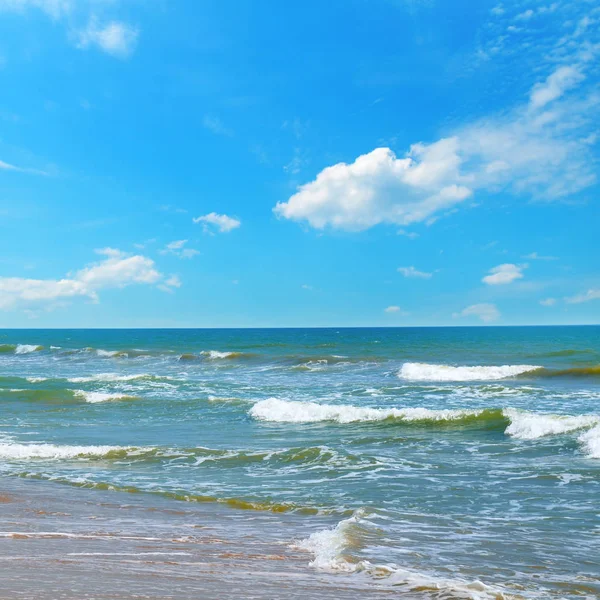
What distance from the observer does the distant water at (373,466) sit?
22.1 feet

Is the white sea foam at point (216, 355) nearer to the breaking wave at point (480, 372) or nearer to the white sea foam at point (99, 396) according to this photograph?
the breaking wave at point (480, 372)

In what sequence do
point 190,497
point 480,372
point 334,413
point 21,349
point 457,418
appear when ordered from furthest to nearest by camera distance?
1. point 21,349
2. point 480,372
3. point 334,413
4. point 457,418
5. point 190,497

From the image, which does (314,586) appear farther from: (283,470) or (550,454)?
(550,454)

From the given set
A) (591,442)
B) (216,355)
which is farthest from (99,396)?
(216,355)

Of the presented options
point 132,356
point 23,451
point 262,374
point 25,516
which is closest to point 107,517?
point 25,516

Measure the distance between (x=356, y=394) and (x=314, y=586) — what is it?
2113cm

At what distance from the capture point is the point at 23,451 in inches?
561

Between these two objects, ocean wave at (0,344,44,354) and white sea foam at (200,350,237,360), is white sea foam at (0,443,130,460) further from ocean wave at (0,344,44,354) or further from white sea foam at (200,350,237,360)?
ocean wave at (0,344,44,354)

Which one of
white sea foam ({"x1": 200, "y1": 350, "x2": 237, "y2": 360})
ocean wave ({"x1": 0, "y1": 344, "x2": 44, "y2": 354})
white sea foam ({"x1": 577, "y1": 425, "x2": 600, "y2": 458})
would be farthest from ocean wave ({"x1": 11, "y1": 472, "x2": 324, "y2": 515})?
ocean wave ({"x1": 0, "y1": 344, "x2": 44, "y2": 354})

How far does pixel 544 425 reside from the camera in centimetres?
1638

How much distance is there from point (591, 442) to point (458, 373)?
21.6 m

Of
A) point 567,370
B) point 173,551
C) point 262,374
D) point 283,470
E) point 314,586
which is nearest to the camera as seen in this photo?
point 314,586

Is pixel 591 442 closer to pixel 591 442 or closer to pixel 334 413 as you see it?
pixel 591 442

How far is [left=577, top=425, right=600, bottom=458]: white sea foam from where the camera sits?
13.5 m
